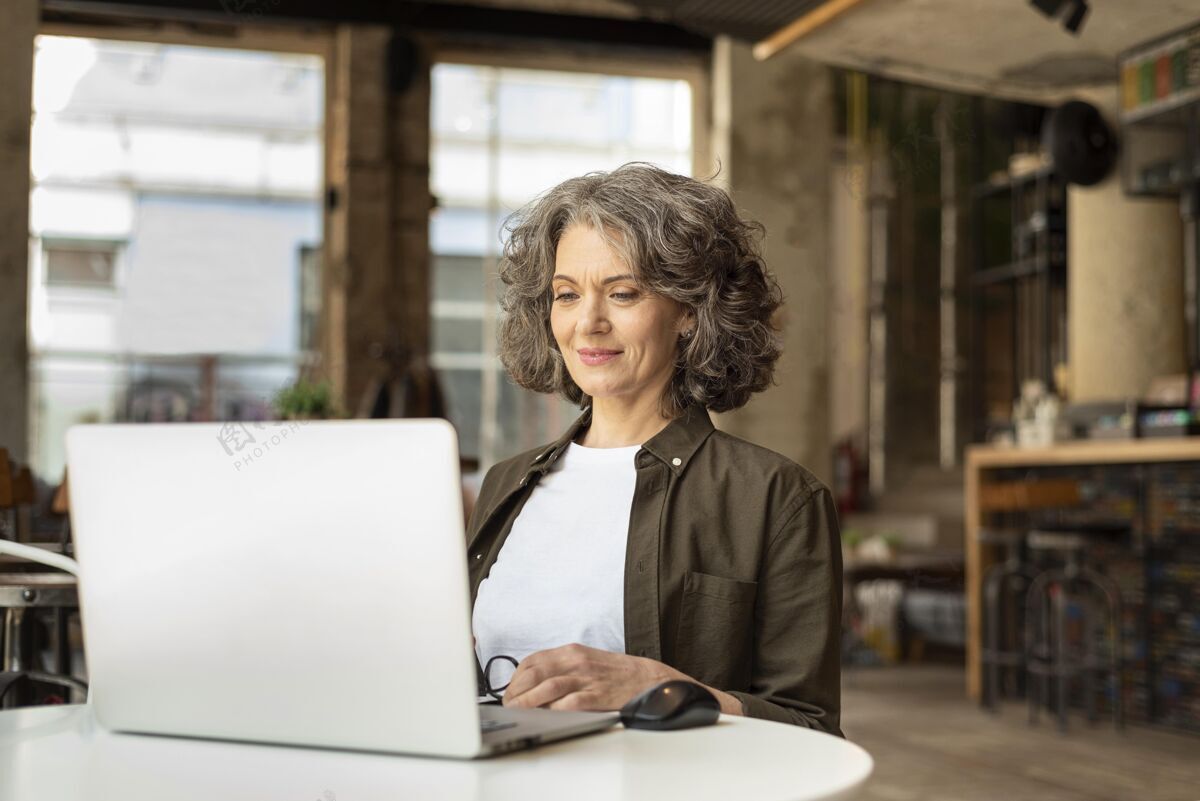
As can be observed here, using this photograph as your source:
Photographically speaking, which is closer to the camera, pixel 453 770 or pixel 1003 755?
pixel 453 770

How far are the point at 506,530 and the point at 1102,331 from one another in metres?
5.93

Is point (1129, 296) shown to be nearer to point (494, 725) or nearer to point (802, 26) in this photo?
point (802, 26)

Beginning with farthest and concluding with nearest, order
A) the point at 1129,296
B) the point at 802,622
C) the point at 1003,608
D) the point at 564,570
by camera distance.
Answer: the point at 1129,296 < the point at 1003,608 < the point at 564,570 < the point at 802,622

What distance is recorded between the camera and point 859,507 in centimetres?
1030

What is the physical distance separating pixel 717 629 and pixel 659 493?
19 cm

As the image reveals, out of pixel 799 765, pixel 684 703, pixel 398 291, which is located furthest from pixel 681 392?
pixel 398 291

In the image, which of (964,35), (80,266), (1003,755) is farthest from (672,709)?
(80,266)

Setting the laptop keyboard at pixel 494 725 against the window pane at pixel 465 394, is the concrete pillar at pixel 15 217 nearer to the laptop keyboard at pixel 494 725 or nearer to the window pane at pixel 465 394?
the window pane at pixel 465 394

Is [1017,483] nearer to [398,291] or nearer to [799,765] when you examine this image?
[398,291]

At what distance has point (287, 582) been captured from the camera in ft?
3.10

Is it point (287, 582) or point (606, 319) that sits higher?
point (606, 319)

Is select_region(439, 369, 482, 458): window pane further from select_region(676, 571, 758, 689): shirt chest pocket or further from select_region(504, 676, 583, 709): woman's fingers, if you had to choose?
select_region(504, 676, 583, 709): woman's fingers

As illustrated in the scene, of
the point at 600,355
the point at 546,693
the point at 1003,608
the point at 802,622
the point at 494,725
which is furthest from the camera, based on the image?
the point at 1003,608

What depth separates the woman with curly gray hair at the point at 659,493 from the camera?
1443 millimetres
